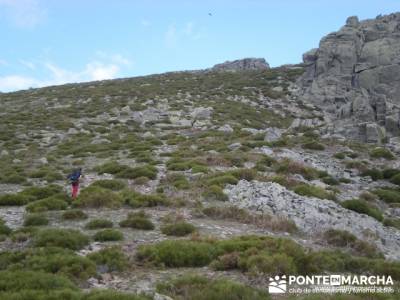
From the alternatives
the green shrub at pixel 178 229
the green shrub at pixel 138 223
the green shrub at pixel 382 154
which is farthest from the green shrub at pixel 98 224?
the green shrub at pixel 382 154

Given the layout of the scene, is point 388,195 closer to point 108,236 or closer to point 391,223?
point 391,223

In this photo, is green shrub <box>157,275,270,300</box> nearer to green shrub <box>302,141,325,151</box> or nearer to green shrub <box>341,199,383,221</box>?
green shrub <box>341,199,383,221</box>

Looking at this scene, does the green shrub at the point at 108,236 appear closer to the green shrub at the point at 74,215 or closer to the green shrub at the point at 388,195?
the green shrub at the point at 74,215

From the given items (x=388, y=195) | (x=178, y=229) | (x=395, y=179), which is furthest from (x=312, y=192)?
(x=395, y=179)

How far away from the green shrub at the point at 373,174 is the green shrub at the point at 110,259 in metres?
20.2

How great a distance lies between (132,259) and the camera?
1355 centimetres

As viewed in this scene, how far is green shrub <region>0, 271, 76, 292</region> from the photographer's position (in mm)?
10703

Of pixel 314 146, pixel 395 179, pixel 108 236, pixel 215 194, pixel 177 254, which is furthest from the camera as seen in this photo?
pixel 314 146

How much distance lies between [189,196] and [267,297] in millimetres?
10900

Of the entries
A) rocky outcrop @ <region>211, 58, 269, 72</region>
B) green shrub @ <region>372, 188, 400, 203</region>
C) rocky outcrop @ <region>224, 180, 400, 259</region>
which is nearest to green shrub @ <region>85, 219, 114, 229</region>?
rocky outcrop @ <region>224, 180, 400, 259</region>

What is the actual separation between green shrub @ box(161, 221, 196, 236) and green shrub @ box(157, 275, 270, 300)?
4461mm

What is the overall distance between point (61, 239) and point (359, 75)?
173ft

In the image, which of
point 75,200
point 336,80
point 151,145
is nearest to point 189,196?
point 75,200

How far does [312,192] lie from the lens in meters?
22.3
